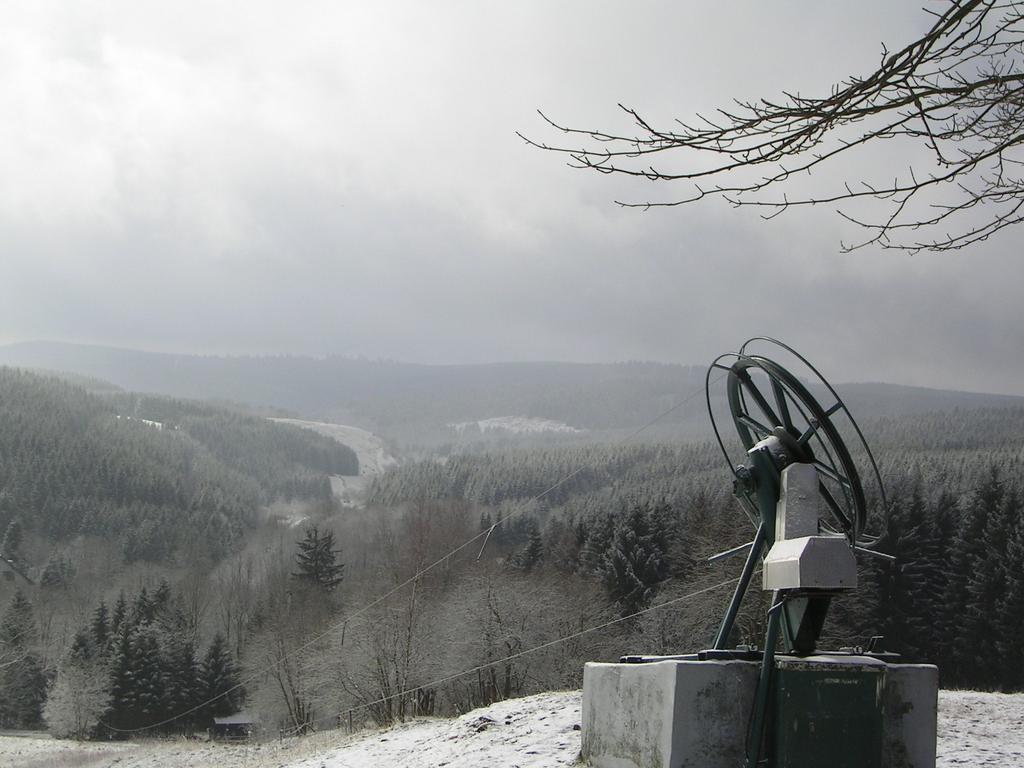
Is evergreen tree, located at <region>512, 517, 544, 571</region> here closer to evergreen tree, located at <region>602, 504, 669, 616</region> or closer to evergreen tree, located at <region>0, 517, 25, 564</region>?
evergreen tree, located at <region>602, 504, 669, 616</region>

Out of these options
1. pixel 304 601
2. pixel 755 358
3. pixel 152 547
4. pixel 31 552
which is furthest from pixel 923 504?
pixel 31 552

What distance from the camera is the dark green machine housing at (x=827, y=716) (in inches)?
369

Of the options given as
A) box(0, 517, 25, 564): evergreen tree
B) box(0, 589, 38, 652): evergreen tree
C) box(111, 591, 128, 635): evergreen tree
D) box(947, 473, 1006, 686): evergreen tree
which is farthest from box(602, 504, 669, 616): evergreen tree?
box(0, 517, 25, 564): evergreen tree

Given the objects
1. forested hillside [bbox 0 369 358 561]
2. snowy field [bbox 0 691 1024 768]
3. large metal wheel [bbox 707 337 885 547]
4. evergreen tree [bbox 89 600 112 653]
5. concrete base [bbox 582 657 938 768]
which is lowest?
evergreen tree [bbox 89 600 112 653]

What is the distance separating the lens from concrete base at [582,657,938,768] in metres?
9.59

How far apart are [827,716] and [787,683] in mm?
434

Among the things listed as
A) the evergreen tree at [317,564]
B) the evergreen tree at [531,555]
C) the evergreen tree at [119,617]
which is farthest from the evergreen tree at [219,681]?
the evergreen tree at [531,555]

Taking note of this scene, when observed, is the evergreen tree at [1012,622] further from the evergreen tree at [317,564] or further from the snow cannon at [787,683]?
the evergreen tree at [317,564]

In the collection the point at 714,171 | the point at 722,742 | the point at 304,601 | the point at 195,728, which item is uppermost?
the point at 714,171

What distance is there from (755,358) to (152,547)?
13641 cm

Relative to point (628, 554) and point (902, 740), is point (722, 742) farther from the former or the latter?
point (628, 554)

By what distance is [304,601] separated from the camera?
221ft

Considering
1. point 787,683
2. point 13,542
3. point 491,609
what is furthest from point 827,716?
point 13,542

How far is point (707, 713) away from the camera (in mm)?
9625
